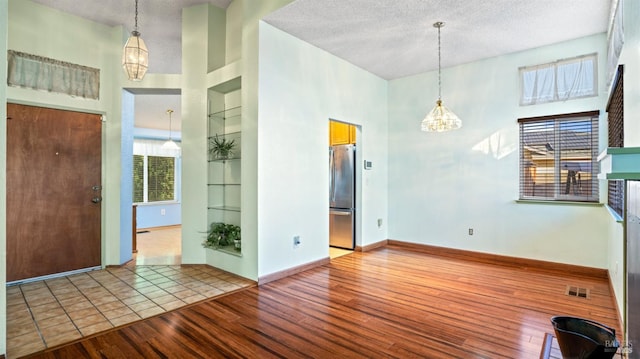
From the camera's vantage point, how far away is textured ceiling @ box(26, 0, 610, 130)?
3328mm

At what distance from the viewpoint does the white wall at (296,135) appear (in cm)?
373

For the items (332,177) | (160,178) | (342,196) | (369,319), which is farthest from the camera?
(160,178)

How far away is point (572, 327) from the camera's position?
73.7 inches

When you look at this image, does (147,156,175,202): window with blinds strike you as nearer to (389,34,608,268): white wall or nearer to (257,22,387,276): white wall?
(257,22,387,276): white wall

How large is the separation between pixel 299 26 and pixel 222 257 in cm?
296

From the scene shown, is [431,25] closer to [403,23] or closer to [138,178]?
[403,23]

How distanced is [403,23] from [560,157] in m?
2.69

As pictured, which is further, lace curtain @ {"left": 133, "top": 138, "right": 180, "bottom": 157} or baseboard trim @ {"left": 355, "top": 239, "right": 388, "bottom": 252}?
lace curtain @ {"left": 133, "top": 138, "right": 180, "bottom": 157}

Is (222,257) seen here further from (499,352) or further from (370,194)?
(499,352)

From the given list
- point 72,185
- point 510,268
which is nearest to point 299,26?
point 72,185

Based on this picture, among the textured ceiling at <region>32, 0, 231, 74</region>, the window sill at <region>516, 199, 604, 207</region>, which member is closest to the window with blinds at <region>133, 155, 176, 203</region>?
the textured ceiling at <region>32, 0, 231, 74</region>

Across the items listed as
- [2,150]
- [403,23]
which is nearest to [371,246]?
[403,23]

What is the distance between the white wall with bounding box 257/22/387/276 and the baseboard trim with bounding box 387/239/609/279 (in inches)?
40.8

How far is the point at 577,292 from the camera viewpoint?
11.0ft
